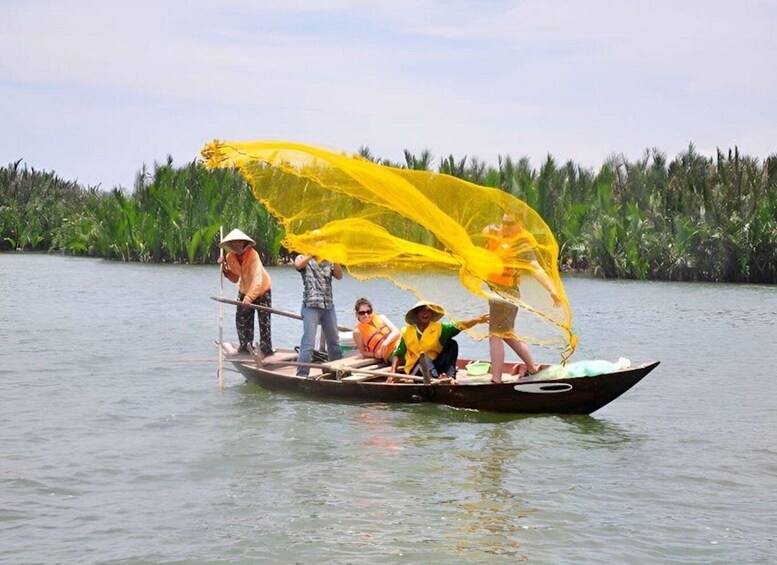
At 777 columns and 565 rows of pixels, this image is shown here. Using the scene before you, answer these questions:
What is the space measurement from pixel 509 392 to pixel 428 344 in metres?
0.94

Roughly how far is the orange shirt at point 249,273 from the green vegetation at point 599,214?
21235 millimetres

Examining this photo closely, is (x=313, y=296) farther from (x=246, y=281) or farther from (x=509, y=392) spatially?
(x=509, y=392)

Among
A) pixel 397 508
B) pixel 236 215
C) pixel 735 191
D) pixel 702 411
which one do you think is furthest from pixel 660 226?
pixel 397 508

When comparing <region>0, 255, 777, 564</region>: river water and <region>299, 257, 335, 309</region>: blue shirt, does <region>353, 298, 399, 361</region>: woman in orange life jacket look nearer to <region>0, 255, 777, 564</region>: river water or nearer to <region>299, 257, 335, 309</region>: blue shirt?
<region>299, 257, 335, 309</region>: blue shirt

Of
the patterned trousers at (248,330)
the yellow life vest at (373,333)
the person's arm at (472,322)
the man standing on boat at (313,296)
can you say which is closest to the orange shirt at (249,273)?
the patterned trousers at (248,330)

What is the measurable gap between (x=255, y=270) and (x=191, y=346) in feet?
20.7

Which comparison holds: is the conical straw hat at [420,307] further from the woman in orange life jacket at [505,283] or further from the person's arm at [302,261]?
the person's arm at [302,261]

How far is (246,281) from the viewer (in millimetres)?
14047

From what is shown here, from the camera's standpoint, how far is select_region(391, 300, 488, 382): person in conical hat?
12.1 m

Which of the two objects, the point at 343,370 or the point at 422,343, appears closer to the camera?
the point at 422,343

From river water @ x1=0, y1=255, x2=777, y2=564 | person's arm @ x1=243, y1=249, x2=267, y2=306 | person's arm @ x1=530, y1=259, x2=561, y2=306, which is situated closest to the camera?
river water @ x1=0, y1=255, x2=777, y2=564

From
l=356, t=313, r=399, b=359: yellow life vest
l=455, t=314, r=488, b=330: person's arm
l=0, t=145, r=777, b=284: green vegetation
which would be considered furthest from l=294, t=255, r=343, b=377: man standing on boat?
l=0, t=145, r=777, b=284: green vegetation

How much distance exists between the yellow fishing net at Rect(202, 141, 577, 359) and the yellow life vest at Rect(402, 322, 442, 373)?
1.48 feet

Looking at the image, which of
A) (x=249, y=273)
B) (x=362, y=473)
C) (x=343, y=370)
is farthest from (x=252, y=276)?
(x=362, y=473)
